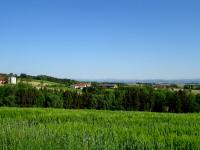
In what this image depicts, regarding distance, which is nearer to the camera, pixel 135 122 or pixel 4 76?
pixel 135 122

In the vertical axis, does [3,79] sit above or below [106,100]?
above

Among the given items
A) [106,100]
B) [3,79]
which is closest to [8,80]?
[3,79]

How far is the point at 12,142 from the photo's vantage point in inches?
308

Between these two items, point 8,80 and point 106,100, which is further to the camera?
point 8,80

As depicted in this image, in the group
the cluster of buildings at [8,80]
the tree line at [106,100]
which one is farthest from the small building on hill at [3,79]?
the tree line at [106,100]

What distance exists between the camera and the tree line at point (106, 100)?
67.4 meters

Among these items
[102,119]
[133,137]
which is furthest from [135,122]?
[133,137]

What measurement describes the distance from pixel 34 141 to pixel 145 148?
2099mm

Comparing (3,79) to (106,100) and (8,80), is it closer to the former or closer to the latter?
(8,80)

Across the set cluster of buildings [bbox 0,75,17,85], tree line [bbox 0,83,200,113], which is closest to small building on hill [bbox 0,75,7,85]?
cluster of buildings [bbox 0,75,17,85]

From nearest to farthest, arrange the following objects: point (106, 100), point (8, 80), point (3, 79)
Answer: point (106, 100) → point (8, 80) → point (3, 79)

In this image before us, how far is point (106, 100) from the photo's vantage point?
7038 centimetres

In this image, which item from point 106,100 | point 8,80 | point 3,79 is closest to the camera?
point 106,100

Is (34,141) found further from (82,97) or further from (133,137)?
(82,97)
